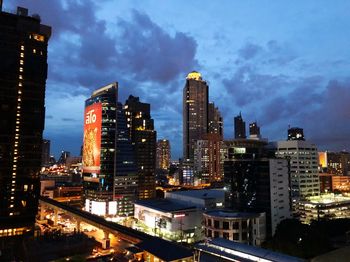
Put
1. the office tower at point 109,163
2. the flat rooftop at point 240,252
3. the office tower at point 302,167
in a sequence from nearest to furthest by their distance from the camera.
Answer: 1. the flat rooftop at point 240,252
2. the office tower at point 109,163
3. the office tower at point 302,167

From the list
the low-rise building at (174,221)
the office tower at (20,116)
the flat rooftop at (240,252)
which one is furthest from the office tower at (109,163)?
the flat rooftop at (240,252)

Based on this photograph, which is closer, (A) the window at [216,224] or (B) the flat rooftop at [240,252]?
(B) the flat rooftop at [240,252]

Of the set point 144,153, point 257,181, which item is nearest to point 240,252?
point 257,181

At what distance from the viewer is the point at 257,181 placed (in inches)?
3696

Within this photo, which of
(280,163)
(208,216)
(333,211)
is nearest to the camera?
(208,216)

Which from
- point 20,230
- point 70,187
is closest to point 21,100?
point 20,230

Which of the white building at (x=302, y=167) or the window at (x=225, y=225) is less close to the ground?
the white building at (x=302, y=167)

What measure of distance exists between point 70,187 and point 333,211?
133 meters

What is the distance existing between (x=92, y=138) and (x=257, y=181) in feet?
268

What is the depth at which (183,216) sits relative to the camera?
98250 millimetres

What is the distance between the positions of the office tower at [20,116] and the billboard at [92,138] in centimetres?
5492

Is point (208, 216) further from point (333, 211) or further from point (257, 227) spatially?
point (333, 211)

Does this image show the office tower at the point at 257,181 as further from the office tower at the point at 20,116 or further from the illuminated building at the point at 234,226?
the office tower at the point at 20,116

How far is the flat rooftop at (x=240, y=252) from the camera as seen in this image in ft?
174
